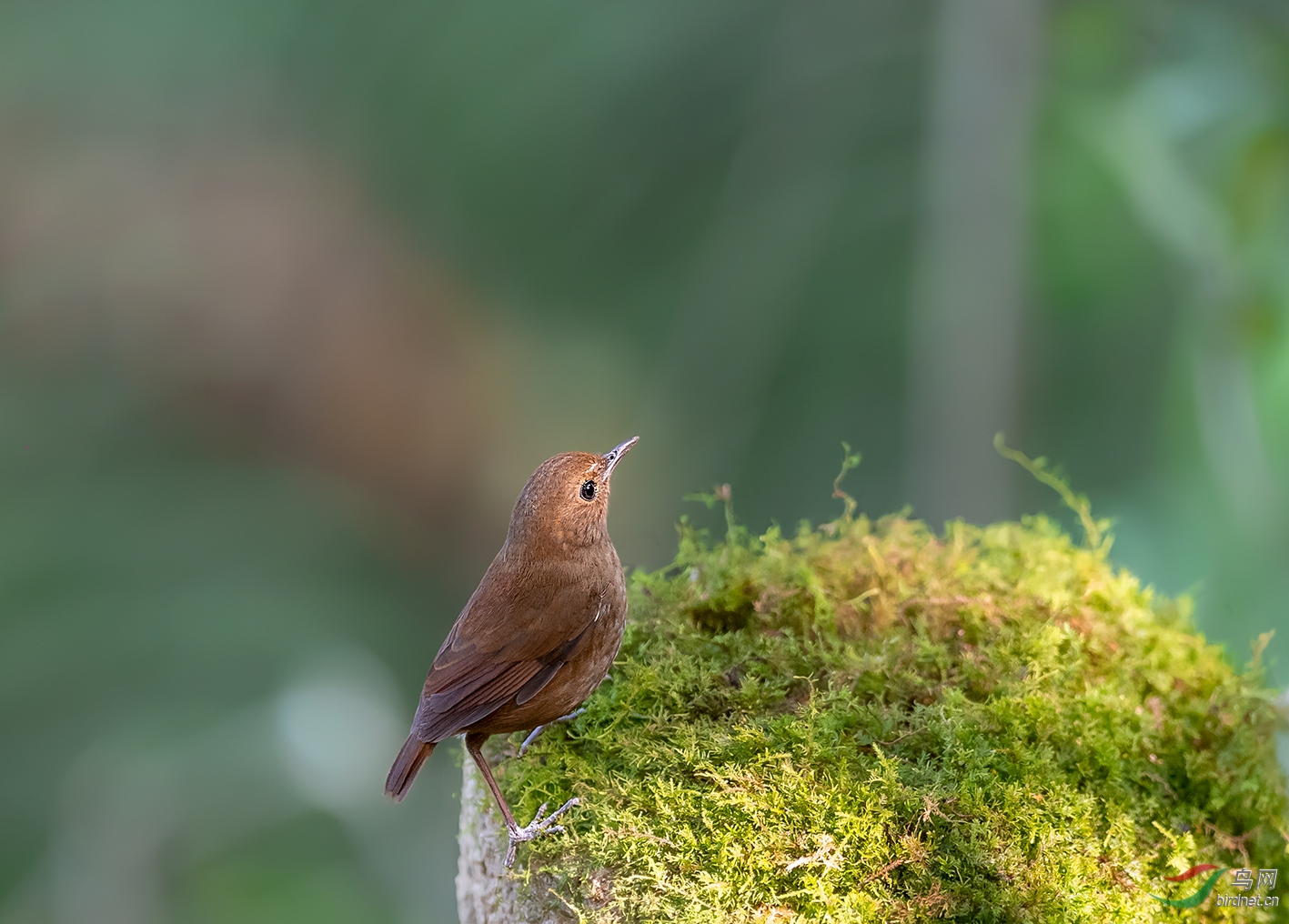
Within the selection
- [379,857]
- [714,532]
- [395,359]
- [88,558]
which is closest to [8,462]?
[88,558]

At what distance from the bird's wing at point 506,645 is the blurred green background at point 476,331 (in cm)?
185

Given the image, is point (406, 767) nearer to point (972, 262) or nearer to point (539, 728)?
point (539, 728)

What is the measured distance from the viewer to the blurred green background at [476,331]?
375 cm

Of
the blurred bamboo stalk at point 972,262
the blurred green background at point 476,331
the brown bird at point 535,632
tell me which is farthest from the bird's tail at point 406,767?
the blurred bamboo stalk at point 972,262

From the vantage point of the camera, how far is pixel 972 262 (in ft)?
12.9

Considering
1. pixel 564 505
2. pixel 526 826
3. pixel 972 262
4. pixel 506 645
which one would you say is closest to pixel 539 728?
pixel 506 645

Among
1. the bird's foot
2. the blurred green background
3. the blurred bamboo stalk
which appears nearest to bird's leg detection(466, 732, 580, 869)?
the bird's foot

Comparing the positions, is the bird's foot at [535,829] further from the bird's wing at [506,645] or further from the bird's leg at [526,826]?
the bird's wing at [506,645]

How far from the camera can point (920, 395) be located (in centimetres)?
398

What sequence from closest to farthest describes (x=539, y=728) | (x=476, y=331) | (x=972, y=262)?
(x=539, y=728), (x=972, y=262), (x=476, y=331)

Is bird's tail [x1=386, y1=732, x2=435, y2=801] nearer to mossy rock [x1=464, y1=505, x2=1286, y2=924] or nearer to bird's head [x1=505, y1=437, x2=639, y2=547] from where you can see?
mossy rock [x1=464, y1=505, x2=1286, y2=924]

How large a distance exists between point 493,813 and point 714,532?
3.24 metres

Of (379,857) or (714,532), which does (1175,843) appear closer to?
(714,532)

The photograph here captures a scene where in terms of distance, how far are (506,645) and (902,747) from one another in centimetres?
71
